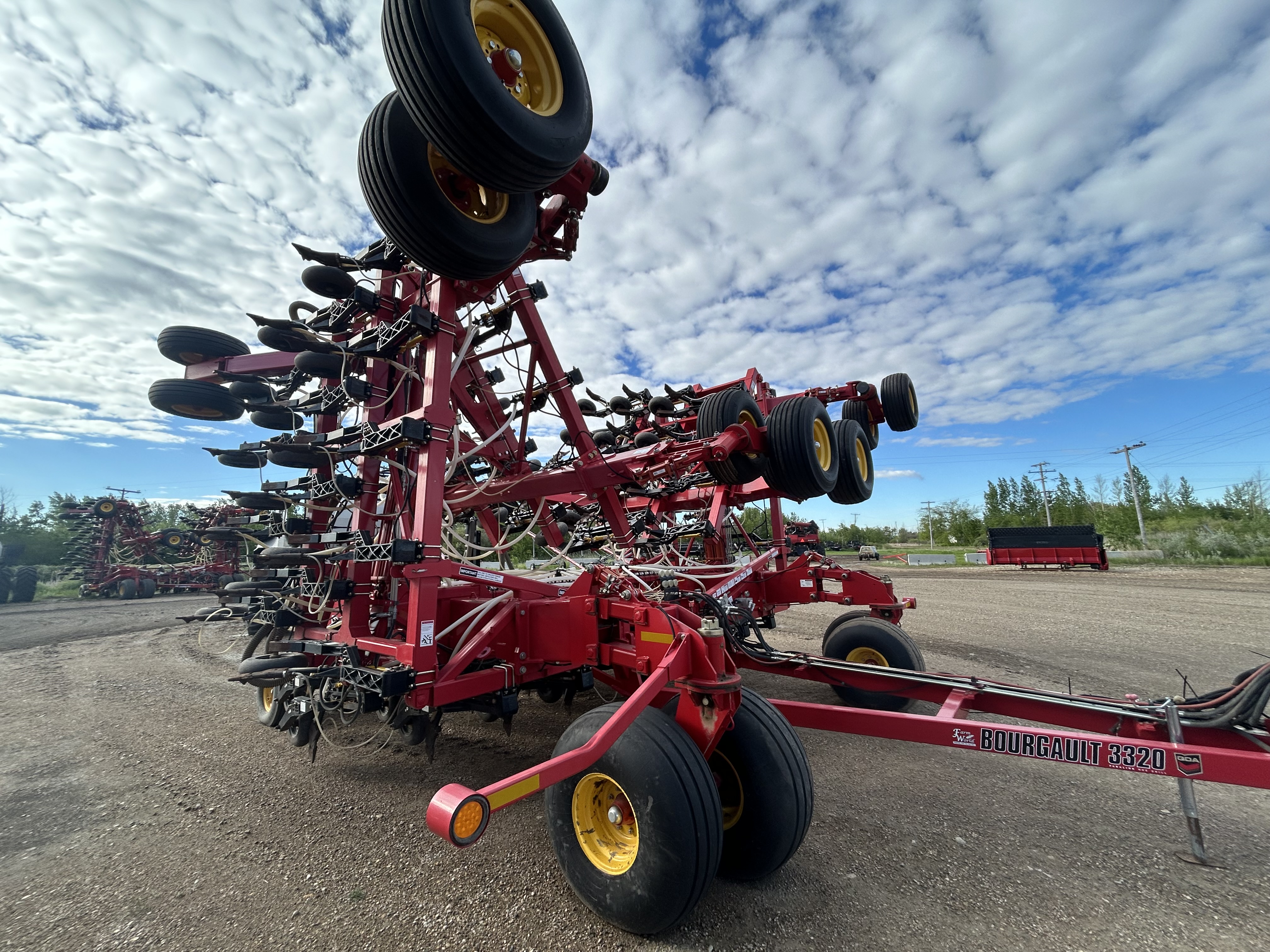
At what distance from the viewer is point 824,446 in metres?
5.96

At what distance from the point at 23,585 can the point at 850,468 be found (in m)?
26.3

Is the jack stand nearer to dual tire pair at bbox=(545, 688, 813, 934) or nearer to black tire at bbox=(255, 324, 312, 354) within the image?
dual tire pair at bbox=(545, 688, 813, 934)

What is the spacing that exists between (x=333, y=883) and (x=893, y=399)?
7.68m

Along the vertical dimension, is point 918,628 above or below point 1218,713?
below

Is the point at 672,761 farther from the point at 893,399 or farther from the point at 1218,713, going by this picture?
the point at 893,399

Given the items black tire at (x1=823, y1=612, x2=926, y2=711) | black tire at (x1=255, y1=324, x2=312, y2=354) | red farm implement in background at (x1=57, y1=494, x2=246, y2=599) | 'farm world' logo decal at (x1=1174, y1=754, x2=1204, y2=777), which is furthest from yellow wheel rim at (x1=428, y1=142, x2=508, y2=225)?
red farm implement in background at (x1=57, y1=494, x2=246, y2=599)

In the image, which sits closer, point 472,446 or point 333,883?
point 333,883

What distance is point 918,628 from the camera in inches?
387

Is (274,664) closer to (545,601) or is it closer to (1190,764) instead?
(545,601)

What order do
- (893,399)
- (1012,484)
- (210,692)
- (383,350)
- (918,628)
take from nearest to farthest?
(383,350), (210,692), (893,399), (918,628), (1012,484)

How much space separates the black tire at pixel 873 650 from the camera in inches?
194

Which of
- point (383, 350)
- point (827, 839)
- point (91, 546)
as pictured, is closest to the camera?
point (827, 839)

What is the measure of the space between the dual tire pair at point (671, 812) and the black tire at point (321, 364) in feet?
10.2

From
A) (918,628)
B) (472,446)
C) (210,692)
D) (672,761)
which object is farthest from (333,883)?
(918,628)
